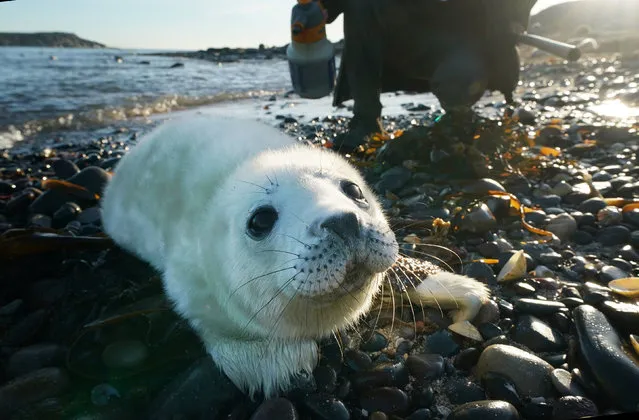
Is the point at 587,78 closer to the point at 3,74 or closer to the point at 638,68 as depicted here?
the point at 638,68

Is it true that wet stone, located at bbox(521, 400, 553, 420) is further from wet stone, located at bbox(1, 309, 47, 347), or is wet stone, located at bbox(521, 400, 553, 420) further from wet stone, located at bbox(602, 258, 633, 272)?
wet stone, located at bbox(1, 309, 47, 347)

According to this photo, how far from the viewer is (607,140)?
4391mm

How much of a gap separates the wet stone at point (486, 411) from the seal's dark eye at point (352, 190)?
78 cm

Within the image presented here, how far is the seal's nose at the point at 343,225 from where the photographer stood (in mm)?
1403

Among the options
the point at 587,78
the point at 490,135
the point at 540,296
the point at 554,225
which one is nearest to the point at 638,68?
the point at 587,78

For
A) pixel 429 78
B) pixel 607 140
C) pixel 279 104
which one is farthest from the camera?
pixel 279 104

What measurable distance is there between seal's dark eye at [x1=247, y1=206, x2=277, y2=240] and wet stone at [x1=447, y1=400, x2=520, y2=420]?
0.80 meters

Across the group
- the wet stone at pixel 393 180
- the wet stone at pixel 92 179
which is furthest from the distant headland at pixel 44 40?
the wet stone at pixel 393 180

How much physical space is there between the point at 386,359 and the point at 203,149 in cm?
129

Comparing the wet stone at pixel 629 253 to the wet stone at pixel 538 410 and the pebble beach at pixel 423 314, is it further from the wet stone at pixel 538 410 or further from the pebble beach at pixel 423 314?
the wet stone at pixel 538 410

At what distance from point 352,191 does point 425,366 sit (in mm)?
658

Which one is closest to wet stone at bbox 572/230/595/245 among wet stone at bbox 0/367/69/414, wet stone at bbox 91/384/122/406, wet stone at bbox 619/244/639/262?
wet stone at bbox 619/244/639/262

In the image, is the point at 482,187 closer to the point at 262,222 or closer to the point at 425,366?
the point at 425,366

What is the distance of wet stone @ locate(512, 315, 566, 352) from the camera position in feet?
5.54
